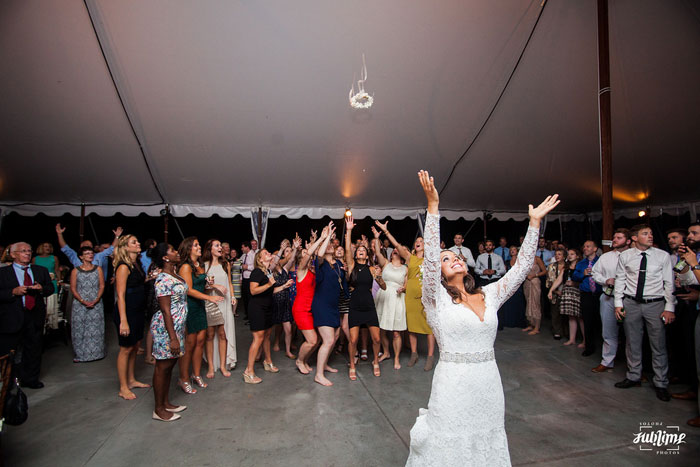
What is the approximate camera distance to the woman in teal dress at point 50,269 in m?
4.96

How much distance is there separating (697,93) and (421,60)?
13.8ft

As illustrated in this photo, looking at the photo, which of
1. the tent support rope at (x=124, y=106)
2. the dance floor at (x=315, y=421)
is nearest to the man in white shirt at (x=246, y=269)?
the tent support rope at (x=124, y=106)

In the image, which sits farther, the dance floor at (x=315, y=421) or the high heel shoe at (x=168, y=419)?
the high heel shoe at (x=168, y=419)

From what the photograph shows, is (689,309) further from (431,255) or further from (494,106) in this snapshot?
(494,106)

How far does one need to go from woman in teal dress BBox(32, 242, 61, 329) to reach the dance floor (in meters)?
1.56

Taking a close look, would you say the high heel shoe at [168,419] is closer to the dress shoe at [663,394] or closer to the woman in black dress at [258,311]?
the woman in black dress at [258,311]

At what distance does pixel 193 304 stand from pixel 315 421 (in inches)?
68.0

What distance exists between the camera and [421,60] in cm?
485

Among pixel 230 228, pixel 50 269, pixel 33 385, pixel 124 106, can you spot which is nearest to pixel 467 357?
pixel 33 385

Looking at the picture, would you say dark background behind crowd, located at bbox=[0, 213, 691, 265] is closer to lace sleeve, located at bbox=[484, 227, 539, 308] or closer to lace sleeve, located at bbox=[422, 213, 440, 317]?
lace sleeve, located at bbox=[422, 213, 440, 317]

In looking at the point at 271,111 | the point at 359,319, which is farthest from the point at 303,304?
the point at 271,111

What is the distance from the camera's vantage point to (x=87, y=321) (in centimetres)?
444

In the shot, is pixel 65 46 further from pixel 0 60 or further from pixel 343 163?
pixel 343 163

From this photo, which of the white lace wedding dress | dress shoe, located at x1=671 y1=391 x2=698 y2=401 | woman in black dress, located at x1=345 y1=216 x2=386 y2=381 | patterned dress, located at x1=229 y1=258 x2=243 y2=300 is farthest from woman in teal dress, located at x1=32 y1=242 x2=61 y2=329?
dress shoe, located at x1=671 y1=391 x2=698 y2=401
